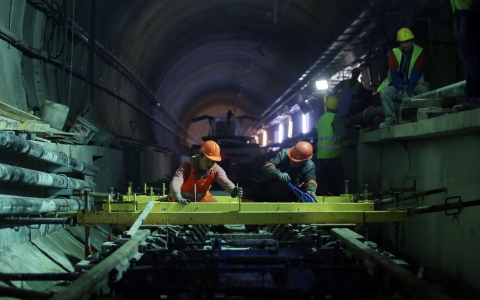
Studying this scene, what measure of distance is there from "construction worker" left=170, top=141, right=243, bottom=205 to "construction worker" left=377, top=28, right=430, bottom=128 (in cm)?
315

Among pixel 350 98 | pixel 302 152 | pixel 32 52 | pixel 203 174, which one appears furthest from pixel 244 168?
pixel 203 174

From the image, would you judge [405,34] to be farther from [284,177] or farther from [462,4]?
[284,177]

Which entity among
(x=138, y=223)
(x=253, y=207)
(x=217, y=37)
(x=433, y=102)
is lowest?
(x=138, y=223)

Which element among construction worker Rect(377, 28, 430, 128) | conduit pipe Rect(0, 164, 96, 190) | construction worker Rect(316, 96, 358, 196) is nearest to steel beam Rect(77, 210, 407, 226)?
conduit pipe Rect(0, 164, 96, 190)

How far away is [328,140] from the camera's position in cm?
1250

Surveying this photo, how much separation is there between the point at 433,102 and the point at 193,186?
3.38 metres

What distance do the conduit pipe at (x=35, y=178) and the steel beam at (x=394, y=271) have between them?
309 centimetres

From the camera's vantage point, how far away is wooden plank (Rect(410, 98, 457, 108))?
8383 mm

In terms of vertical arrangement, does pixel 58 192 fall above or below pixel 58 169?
below

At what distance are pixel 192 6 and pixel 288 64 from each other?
6.24 metres

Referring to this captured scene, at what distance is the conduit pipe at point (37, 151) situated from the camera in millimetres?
6073

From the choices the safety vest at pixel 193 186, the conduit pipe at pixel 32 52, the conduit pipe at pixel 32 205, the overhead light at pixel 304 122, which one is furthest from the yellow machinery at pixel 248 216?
the overhead light at pixel 304 122

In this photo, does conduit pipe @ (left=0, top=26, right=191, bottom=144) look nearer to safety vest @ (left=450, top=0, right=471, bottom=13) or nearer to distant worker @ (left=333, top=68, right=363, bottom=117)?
distant worker @ (left=333, top=68, right=363, bottom=117)

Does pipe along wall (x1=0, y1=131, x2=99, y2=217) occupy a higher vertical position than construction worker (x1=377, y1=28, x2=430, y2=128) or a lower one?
lower
